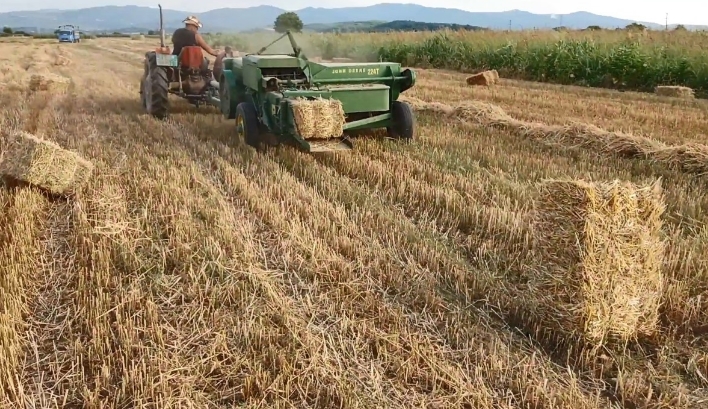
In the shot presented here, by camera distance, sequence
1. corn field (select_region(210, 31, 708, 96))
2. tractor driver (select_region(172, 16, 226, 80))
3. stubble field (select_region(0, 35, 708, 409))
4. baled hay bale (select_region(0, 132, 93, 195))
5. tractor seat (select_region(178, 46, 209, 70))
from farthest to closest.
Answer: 1. corn field (select_region(210, 31, 708, 96))
2. tractor driver (select_region(172, 16, 226, 80))
3. tractor seat (select_region(178, 46, 209, 70))
4. baled hay bale (select_region(0, 132, 93, 195))
5. stubble field (select_region(0, 35, 708, 409))

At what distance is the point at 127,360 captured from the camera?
9.38 feet

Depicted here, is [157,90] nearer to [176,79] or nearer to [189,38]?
[176,79]

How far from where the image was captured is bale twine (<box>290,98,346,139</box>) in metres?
6.10

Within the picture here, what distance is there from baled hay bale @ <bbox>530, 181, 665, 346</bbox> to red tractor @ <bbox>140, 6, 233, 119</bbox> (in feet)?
21.6

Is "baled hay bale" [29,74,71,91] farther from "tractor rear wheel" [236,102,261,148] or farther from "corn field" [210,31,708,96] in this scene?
"tractor rear wheel" [236,102,261,148]

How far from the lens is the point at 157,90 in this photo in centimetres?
890

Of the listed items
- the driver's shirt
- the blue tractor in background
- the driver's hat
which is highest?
the blue tractor in background

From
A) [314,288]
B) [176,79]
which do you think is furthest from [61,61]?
[314,288]

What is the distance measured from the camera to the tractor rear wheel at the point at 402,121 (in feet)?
24.0

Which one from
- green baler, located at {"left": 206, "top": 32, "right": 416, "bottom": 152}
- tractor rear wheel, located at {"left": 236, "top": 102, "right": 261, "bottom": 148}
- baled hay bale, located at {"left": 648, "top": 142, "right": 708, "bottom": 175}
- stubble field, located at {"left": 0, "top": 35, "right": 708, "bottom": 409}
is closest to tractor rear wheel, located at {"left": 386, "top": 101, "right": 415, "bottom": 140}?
green baler, located at {"left": 206, "top": 32, "right": 416, "bottom": 152}

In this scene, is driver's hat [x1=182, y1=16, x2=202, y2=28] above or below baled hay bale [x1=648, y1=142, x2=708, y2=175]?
above

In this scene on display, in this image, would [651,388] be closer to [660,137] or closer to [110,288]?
[110,288]

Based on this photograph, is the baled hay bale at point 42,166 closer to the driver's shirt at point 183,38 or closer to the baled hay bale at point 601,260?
the baled hay bale at point 601,260

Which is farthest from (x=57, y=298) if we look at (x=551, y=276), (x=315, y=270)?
(x=551, y=276)
